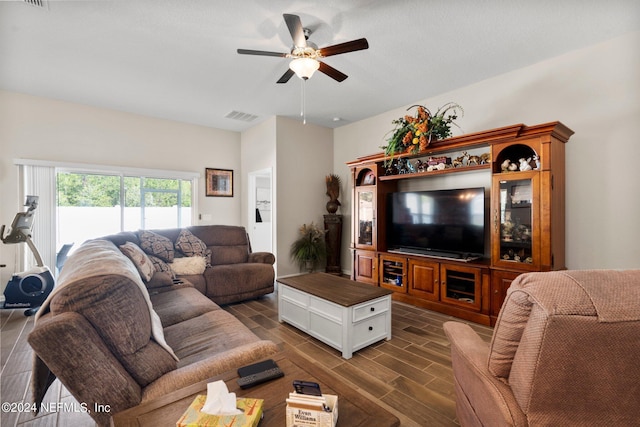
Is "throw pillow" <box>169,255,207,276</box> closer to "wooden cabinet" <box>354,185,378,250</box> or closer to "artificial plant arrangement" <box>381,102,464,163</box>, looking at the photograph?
"wooden cabinet" <box>354,185,378,250</box>

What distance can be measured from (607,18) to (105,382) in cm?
429

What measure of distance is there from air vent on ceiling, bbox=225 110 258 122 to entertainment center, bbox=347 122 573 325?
201cm

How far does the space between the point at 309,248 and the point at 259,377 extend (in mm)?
3966

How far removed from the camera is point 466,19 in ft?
8.18

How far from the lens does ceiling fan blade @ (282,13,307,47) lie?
2.06 m

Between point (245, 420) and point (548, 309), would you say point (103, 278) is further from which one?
point (548, 309)

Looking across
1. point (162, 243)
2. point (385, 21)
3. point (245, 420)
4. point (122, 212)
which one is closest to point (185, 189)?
point (122, 212)

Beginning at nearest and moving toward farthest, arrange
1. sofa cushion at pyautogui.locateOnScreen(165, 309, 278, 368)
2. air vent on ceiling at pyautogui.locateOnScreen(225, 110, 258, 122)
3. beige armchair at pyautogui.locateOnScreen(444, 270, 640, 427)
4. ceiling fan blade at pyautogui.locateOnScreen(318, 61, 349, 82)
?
beige armchair at pyautogui.locateOnScreen(444, 270, 640, 427)
sofa cushion at pyautogui.locateOnScreen(165, 309, 278, 368)
ceiling fan blade at pyautogui.locateOnScreen(318, 61, 349, 82)
air vent on ceiling at pyautogui.locateOnScreen(225, 110, 258, 122)

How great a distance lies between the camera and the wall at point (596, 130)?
8.87ft

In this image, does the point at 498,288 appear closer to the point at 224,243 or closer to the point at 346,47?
the point at 346,47

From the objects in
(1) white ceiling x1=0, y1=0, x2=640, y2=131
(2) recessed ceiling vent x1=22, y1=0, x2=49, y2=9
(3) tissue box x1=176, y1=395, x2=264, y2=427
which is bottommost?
(3) tissue box x1=176, y1=395, x2=264, y2=427

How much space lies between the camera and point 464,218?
3.45 m

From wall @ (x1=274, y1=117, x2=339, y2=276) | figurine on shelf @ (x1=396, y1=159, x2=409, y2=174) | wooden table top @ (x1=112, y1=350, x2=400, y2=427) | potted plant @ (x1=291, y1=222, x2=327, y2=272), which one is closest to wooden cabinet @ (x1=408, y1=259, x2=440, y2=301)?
figurine on shelf @ (x1=396, y1=159, x2=409, y2=174)

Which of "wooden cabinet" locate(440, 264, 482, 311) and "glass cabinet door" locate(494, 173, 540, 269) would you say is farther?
"wooden cabinet" locate(440, 264, 482, 311)
